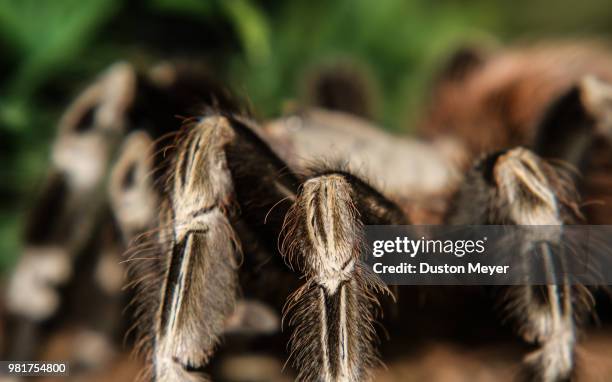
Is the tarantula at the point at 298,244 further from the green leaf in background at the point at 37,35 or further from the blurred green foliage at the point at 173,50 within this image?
the green leaf in background at the point at 37,35

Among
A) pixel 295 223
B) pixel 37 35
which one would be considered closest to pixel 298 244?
pixel 295 223

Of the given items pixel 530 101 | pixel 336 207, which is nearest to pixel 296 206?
pixel 336 207

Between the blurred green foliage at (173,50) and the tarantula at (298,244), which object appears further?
the blurred green foliage at (173,50)

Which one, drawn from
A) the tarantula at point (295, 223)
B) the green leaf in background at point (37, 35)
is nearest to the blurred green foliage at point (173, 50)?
the green leaf in background at point (37, 35)

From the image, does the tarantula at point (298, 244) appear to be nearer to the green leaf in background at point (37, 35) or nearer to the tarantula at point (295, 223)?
the tarantula at point (295, 223)

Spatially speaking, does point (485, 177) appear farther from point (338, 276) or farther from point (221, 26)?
point (221, 26)

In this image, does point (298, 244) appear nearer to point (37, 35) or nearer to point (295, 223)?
point (295, 223)

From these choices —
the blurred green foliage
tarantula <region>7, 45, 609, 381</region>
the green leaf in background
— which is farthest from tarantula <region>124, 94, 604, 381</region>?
the green leaf in background

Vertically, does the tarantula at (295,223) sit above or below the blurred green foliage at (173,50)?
below

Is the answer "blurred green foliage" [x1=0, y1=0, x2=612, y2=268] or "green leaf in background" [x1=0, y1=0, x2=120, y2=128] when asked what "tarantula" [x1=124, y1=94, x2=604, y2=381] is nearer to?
"blurred green foliage" [x1=0, y1=0, x2=612, y2=268]
